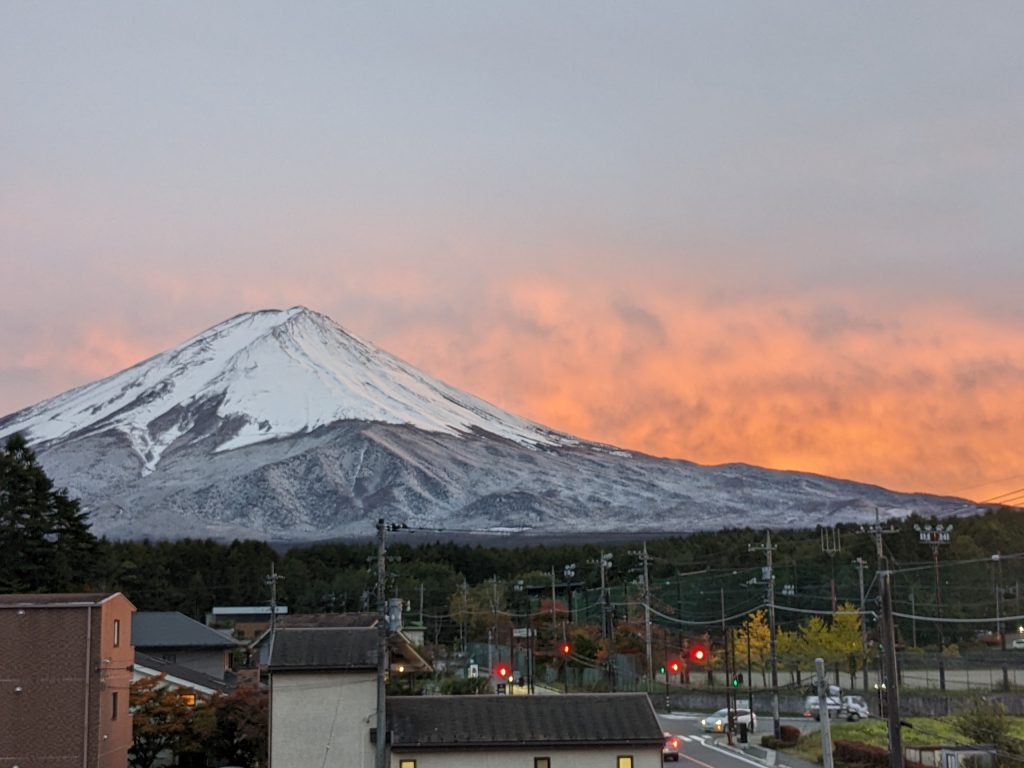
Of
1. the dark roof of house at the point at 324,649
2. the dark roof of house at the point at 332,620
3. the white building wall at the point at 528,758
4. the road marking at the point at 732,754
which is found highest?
the dark roof of house at the point at 332,620

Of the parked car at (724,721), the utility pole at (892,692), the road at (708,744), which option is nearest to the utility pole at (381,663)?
the utility pole at (892,692)

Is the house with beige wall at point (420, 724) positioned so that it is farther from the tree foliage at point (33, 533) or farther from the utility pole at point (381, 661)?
the tree foliage at point (33, 533)

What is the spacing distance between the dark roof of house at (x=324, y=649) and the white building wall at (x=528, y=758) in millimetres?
3094

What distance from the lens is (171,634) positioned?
72875 millimetres

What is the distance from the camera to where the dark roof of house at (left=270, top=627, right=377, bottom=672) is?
137 ft

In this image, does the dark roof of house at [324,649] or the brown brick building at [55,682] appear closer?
the dark roof of house at [324,649]

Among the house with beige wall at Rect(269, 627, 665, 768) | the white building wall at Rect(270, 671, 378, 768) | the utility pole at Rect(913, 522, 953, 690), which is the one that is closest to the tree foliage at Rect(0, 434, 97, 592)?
the white building wall at Rect(270, 671, 378, 768)

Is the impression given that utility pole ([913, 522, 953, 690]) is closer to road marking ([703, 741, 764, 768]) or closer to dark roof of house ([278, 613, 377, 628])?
road marking ([703, 741, 764, 768])

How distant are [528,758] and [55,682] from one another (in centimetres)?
1603

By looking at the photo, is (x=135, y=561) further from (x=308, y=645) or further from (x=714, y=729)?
(x=308, y=645)

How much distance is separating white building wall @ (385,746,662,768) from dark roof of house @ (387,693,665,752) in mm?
296

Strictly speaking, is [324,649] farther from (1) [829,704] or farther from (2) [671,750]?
(1) [829,704]

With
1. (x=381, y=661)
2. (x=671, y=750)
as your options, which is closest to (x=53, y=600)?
(x=381, y=661)

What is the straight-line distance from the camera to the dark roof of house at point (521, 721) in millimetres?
41219
